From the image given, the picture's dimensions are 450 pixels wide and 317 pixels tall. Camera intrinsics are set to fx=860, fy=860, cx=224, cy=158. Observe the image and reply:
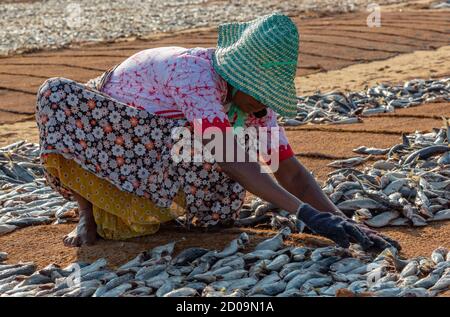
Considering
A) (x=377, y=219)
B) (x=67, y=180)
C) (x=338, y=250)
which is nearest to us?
(x=338, y=250)

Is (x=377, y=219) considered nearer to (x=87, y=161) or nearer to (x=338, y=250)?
(x=338, y=250)

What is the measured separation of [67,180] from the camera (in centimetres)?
348

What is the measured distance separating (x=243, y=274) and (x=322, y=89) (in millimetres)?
4920

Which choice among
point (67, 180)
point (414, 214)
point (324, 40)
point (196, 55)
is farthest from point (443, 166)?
point (324, 40)

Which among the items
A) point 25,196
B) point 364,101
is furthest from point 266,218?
point 364,101

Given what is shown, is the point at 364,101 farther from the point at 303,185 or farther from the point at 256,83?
the point at 256,83

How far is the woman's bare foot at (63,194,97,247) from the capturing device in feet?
11.7

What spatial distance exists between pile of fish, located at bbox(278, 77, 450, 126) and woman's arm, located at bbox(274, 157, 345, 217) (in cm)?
249

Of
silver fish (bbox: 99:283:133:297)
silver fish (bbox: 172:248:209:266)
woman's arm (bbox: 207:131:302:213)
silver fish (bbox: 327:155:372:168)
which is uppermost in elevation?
woman's arm (bbox: 207:131:302:213)

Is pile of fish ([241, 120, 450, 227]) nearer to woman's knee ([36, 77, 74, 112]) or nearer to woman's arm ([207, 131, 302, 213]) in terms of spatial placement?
woman's arm ([207, 131, 302, 213])

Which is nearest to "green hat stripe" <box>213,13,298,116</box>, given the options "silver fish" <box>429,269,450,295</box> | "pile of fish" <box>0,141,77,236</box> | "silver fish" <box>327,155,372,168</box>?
"silver fish" <box>429,269,450,295</box>

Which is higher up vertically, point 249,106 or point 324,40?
point 249,106

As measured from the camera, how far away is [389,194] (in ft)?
12.9
